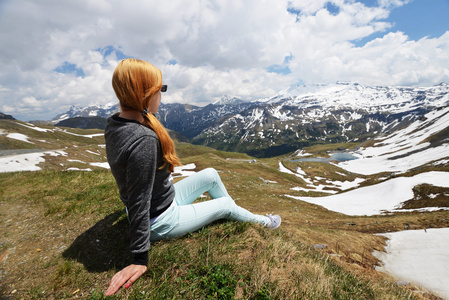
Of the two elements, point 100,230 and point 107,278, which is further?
point 100,230

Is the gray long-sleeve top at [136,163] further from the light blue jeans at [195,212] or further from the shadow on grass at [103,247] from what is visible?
the shadow on grass at [103,247]

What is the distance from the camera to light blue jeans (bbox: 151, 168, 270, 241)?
483cm

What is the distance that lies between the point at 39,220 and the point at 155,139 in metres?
7.98

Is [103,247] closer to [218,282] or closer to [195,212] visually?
[195,212]

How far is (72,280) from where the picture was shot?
14.3ft

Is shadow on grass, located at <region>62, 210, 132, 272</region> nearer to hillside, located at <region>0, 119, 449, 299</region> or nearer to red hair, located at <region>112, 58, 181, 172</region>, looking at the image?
hillside, located at <region>0, 119, 449, 299</region>

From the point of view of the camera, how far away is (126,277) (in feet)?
12.6

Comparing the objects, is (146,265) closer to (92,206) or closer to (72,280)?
(72,280)

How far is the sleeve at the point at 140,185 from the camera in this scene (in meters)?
3.72

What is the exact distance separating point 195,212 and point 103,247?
9.98 feet

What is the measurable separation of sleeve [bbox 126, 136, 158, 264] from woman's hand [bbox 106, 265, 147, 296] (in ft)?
0.97

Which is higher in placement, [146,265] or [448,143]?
[146,265]

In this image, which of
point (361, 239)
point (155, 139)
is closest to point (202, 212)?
point (155, 139)

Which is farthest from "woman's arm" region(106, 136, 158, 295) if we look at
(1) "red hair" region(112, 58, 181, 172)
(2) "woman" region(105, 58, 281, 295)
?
(1) "red hair" region(112, 58, 181, 172)
